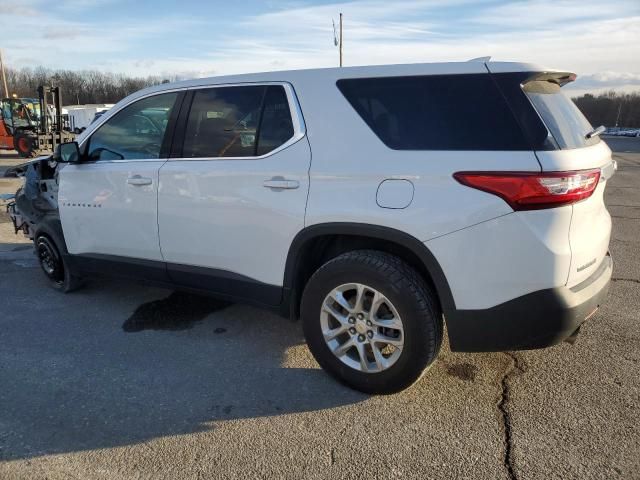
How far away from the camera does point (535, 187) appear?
7.75ft

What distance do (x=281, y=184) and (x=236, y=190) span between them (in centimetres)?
36

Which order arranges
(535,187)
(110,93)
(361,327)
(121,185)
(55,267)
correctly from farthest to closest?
(110,93) → (55,267) → (121,185) → (361,327) → (535,187)

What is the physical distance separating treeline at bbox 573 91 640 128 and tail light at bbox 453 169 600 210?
89164 millimetres

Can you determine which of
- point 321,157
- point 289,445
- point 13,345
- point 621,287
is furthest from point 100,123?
point 621,287

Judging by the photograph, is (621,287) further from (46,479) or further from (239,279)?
(46,479)

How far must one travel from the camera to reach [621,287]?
184 inches

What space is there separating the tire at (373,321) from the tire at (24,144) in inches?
738

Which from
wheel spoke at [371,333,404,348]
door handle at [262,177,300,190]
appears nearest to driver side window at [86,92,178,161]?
door handle at [262,177,300,190]

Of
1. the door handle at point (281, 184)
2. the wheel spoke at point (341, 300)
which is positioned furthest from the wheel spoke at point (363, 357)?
the door handle at point (281, 184)

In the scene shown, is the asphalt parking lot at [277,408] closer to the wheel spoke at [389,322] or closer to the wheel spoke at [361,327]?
the wheel spoke at [361,327]

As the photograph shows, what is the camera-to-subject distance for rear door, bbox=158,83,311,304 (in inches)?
121

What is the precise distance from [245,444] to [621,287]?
12.7 ft

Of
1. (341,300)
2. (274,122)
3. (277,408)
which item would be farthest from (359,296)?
(274,122)

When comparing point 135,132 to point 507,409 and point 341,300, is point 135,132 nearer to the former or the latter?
point 341,300
